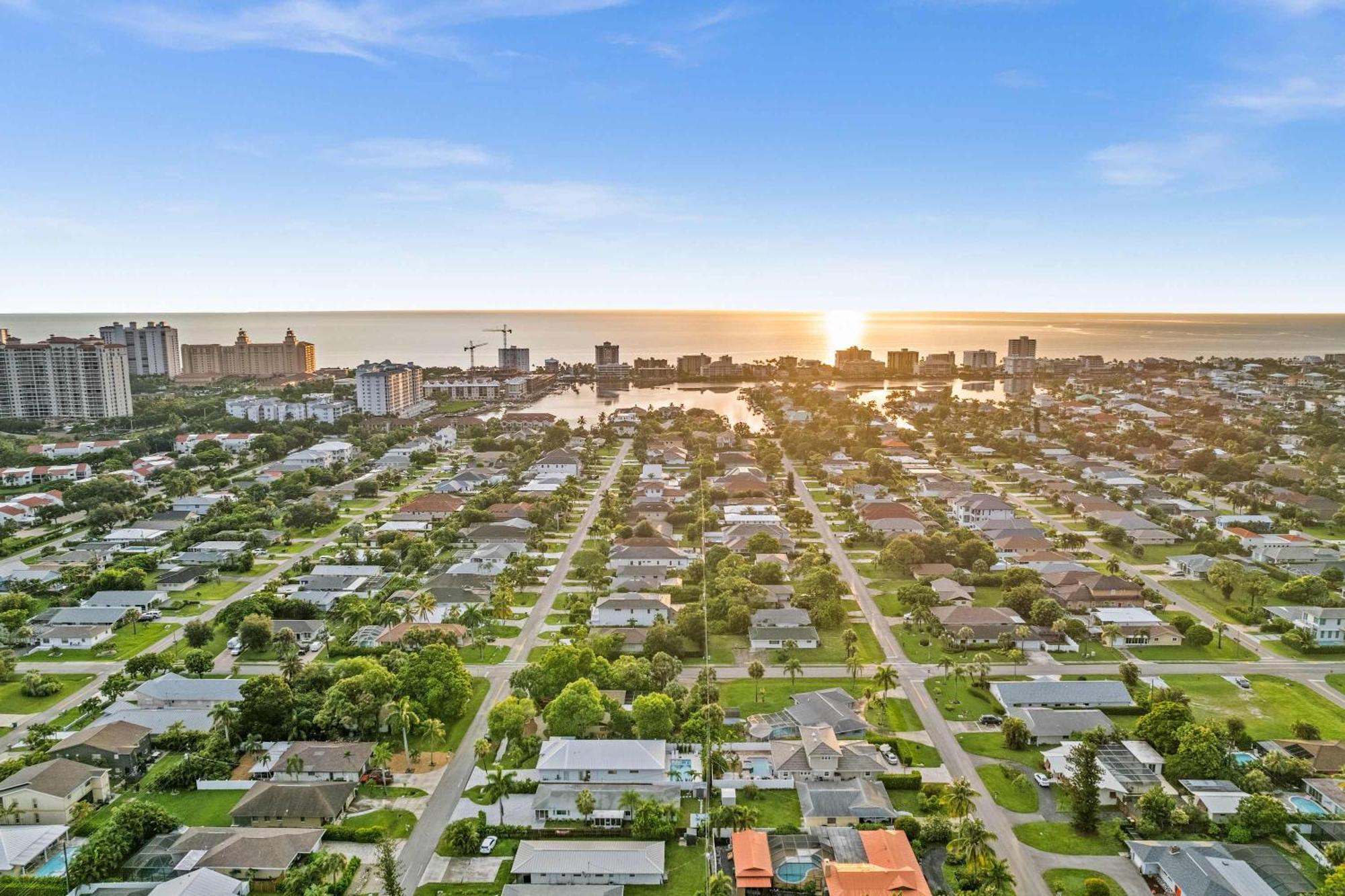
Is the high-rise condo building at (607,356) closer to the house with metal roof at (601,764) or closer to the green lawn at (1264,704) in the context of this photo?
the green lawn at (1264,704)

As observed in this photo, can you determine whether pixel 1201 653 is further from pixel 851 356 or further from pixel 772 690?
pixel 851 356

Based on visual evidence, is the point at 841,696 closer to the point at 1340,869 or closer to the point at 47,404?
the point at 1340,869

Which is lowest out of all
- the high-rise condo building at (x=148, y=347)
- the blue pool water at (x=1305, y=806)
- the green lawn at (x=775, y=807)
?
the green lawn at (x=775, y=807)

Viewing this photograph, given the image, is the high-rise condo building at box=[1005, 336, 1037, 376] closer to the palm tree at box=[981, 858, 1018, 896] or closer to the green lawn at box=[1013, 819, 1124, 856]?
the green lawn at box=[1013, 819, 1124, 856]

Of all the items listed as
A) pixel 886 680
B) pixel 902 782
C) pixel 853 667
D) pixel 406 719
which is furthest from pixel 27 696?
pixel 886 680

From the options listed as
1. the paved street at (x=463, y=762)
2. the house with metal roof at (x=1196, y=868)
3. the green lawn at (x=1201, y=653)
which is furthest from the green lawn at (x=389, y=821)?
the green lawn at (x=1201, y=653)
